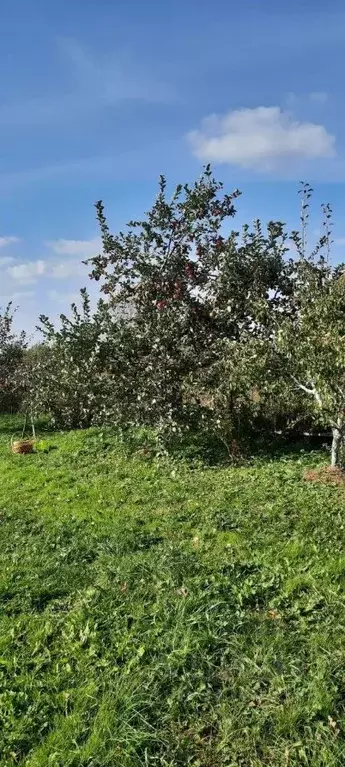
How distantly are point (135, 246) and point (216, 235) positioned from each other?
1.41m

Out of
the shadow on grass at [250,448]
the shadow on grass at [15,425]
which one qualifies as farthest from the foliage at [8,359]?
the shadow on grass at [250,448]

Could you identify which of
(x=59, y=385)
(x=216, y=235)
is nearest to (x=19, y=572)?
(x=59, y=385)

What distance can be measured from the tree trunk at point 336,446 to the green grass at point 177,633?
949 millimetres

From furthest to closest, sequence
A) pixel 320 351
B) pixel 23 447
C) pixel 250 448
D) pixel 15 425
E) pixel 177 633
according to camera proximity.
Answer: pixel 15 425 → pixel 23 447 → pixel 250 448 → pixel 320 351 → pixel 177 633

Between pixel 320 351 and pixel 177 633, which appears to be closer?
pixel 177 633

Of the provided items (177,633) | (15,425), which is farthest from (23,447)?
(177,633)

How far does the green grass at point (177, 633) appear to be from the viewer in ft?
9.18

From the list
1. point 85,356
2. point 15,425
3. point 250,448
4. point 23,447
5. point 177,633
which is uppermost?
point 85,356

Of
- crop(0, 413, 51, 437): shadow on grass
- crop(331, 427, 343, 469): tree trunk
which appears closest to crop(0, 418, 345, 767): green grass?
crop(331, 427, 343, 469): tree trunk

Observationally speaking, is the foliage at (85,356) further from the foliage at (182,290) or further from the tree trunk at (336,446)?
the tree trunk at (336,446)

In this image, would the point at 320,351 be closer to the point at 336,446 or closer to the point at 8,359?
the point at 336,446

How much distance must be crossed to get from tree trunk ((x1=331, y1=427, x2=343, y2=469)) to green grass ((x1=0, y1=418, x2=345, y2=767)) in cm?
95

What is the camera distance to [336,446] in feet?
23.0

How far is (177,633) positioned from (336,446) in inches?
163
